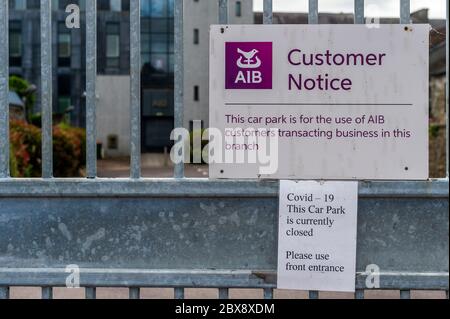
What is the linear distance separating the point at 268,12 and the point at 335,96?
1.40 feet

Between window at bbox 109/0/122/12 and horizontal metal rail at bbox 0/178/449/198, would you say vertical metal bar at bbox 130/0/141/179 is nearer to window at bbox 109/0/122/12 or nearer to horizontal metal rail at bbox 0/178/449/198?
horizontal metal rail at bbox 0/178/449/198

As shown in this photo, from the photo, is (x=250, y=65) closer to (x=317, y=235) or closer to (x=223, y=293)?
(x=317, y=235)

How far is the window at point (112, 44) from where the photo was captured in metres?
43.3

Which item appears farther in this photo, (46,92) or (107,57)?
(107,57)

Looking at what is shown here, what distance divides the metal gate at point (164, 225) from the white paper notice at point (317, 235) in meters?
0.04

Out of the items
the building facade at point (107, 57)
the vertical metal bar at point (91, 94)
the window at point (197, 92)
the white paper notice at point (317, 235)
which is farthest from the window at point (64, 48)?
the white paper notice at point (317, 235)

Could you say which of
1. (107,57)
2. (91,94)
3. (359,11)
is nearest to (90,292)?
(91,94)

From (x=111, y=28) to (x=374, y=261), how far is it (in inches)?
1699

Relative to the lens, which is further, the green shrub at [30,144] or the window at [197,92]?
the green shrub at [30,144]

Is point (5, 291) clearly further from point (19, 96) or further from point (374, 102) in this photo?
point (19, 96)

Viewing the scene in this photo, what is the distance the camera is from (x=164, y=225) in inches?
103

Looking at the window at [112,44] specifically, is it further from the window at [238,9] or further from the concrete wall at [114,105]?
the window at [238,9]

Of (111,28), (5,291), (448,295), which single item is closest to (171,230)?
(5,291)

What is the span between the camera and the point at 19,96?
35.8 m
